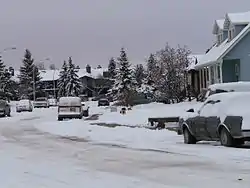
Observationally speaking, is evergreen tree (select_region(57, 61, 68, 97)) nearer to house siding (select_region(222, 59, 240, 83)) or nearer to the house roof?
the house roof

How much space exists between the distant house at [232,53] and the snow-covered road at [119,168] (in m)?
28.8

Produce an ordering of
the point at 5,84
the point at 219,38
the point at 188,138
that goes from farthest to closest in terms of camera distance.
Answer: the point at 5,84 < the point at 219,38 < the point at 188,138

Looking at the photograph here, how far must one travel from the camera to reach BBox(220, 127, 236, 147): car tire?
1767 cm

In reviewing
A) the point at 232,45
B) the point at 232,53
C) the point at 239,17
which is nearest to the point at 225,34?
the point at 239,17

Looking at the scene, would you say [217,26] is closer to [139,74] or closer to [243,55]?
[243,55]

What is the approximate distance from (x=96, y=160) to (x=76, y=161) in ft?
1.68

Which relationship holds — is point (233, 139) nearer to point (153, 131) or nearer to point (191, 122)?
point (191, 122)

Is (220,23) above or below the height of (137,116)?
above

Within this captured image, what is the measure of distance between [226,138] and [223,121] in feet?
1.67

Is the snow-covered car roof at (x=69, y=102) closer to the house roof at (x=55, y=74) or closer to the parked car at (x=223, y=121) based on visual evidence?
the parked car at (x=223, y=121)

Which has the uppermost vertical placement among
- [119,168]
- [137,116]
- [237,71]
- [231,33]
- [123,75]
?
[231,33]

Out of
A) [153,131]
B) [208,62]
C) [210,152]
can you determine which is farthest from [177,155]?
[208,62]

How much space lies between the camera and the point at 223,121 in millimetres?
18047

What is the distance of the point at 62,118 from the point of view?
4528 centimetres
